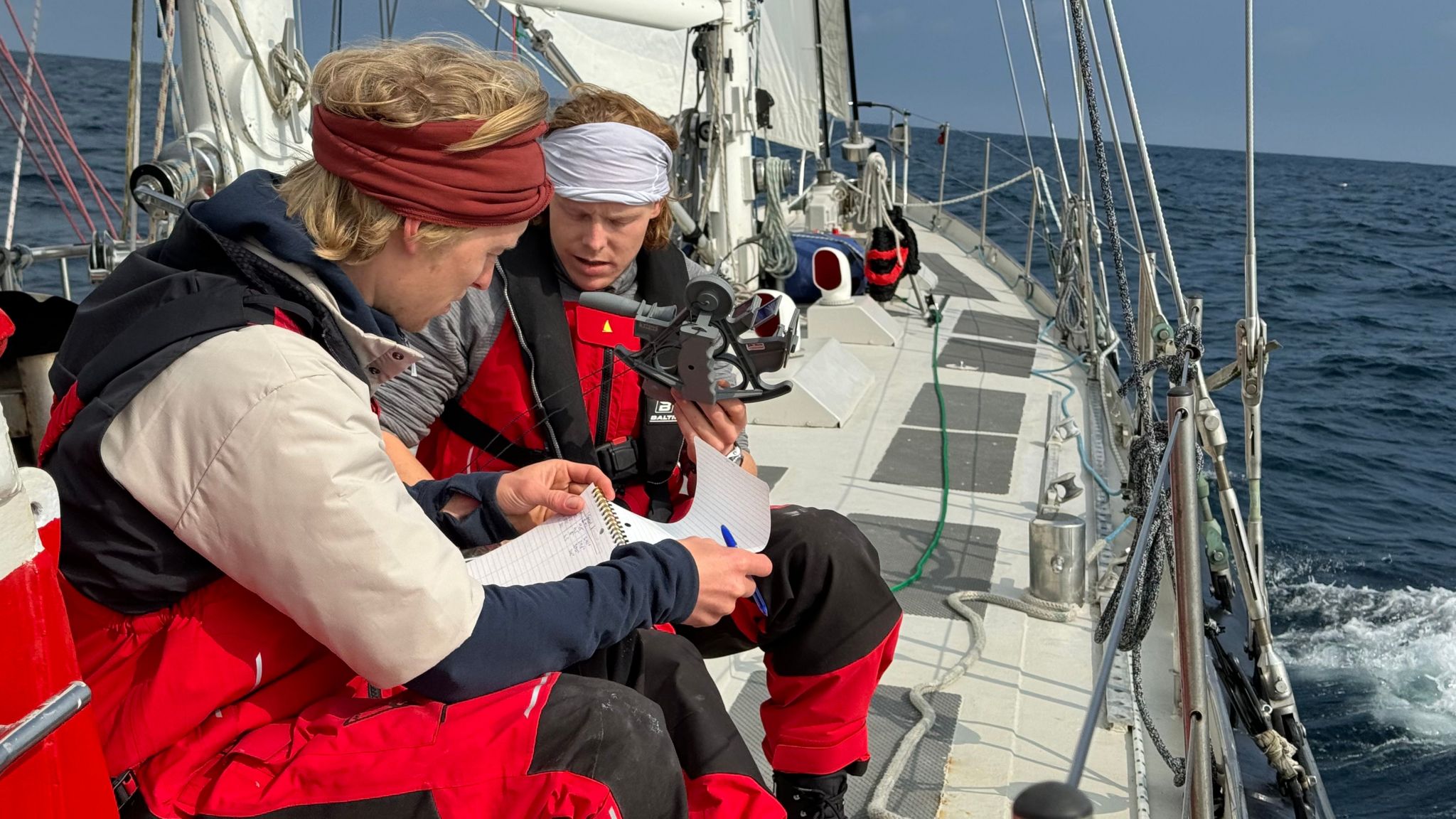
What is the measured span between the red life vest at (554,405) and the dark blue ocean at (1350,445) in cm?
328

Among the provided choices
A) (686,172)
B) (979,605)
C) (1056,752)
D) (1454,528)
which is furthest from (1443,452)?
(1056,752)

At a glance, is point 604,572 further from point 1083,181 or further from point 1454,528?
point 1454,528

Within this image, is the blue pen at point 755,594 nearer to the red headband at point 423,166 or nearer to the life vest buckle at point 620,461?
the life vest buckle at point 620,461

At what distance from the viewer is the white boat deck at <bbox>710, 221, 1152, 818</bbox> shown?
7.31 feet

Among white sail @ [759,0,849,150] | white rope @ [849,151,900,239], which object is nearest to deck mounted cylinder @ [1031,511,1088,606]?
white rope @ [849,151,900,239]

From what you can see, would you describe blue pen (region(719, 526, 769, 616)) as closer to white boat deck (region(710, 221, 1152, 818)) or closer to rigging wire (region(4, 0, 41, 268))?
white boat deck (region(710, 221, 1152, 818))

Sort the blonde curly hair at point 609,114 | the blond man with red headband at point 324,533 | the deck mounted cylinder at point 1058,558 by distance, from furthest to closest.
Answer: the deck mounted cylinder at point 1058,558
the blonde curly hair at point 609,114
the blond man with red headband at point 324,533

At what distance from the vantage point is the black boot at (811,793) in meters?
1.70

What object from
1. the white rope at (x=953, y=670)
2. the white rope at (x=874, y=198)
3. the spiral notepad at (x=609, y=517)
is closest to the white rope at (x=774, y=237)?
the white rope at (x=874, y=198)

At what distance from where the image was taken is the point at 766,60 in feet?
30.2

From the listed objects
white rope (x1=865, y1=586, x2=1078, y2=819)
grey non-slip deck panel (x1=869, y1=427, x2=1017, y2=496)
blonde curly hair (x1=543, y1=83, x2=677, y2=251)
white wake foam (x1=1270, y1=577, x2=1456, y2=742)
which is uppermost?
blonde curly hair (x1=543, y1=83, x2=677, y2=251)

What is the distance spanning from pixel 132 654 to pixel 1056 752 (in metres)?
1.72

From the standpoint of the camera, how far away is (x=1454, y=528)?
7242 mm

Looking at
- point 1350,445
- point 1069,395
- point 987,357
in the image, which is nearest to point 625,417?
point 1069,395
